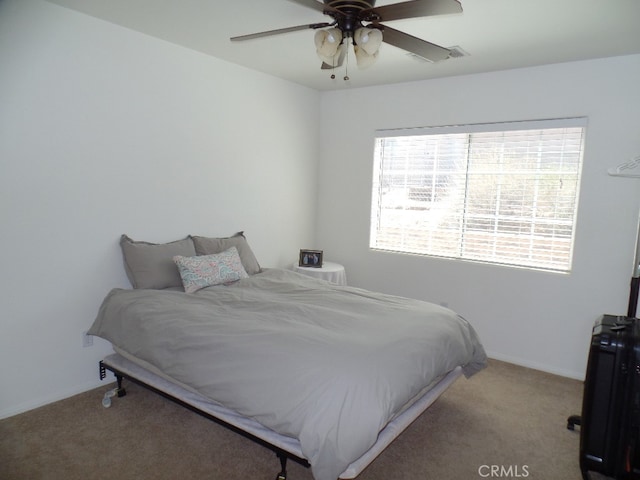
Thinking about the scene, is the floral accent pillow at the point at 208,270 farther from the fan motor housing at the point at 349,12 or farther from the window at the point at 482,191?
the fan motor housing at the point at 349,12

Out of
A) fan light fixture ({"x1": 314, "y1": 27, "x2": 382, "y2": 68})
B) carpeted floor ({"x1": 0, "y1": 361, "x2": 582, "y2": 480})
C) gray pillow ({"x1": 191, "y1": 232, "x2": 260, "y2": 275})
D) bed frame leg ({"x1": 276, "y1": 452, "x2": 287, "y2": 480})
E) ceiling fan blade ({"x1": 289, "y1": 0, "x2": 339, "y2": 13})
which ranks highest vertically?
ceiling fan blade ({"x1": 289, "y1": 0, "x2": 339, "y2": 13})

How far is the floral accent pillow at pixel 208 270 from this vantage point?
3.01m

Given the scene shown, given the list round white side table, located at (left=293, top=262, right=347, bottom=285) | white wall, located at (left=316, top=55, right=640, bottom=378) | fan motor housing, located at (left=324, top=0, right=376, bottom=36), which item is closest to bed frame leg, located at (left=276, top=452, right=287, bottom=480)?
fan motor housing, located at (left=324, top=0, right=376, bottom=36)

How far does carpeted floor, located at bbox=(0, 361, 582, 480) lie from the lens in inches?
83.5

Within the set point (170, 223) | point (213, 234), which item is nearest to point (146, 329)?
point (170, 223)

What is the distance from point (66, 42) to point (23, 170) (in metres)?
0.87

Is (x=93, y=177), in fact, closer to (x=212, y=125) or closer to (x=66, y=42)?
(x=66, y=42)

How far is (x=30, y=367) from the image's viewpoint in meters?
2.64

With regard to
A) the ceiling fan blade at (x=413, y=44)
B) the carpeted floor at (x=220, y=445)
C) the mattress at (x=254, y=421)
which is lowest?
the carpeted floor at (x=220, y=445)

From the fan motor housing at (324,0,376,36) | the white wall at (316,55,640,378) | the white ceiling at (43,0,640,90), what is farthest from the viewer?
the white wall at (316,55,640,378)

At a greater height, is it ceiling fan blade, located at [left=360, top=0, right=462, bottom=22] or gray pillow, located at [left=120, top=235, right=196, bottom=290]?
ceiling fan blade, located at [left=360, top=0, right=462, bottom=22]

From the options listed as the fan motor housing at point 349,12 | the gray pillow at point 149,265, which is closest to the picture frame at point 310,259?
the gray pillow at point 149,265

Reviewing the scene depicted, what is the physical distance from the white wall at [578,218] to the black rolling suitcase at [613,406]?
1260mm

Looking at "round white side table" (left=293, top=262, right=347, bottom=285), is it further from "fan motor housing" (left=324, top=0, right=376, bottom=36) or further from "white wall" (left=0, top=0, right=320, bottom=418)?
"fan motor housing" (left=324, top=0, right=376, bottom=36)
